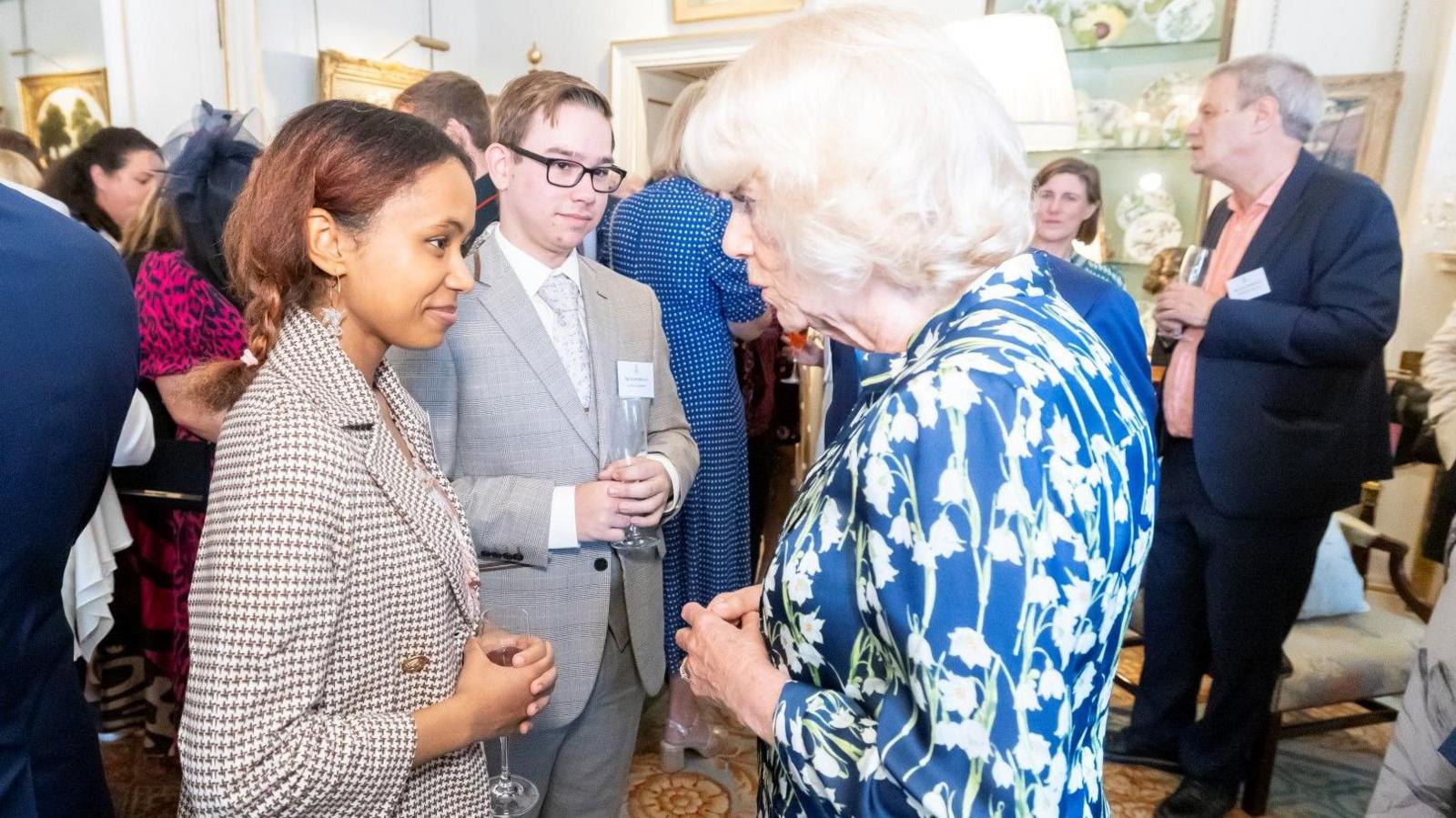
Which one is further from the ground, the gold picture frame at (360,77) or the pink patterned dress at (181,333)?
the gold picture frame at (360,77)

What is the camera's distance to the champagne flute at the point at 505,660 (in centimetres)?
118

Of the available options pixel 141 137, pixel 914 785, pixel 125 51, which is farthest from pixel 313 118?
pixel 125 51

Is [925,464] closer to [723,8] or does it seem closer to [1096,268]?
Answer: [1096,268]

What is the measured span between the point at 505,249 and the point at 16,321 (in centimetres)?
88

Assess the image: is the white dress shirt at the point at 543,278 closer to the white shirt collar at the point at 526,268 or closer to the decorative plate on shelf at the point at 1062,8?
the white shirt collar at the point at 526,268

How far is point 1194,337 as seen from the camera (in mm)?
2328

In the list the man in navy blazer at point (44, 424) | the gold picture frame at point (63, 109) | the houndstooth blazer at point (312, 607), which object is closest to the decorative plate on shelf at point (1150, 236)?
the houndstooth blazer at point (312, 607)

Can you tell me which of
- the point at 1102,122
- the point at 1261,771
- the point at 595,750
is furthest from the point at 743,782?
the point at 1102,122

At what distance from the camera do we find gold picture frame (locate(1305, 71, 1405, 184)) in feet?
12.2

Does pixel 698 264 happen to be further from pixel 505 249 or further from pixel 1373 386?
pixel 1373 386

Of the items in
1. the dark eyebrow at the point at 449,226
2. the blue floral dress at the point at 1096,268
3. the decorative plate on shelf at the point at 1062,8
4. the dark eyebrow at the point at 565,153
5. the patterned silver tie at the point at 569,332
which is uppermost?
the decorative plate on shelf at the point at 1062,8

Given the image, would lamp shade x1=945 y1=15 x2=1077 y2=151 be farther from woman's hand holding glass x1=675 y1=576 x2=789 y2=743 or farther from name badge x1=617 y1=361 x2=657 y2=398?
woman's hand holding glass x1=675 y1=576 x2=789 y2=743

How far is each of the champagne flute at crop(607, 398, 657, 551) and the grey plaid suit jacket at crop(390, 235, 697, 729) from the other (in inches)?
0.9

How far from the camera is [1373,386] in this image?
2.34 metres
